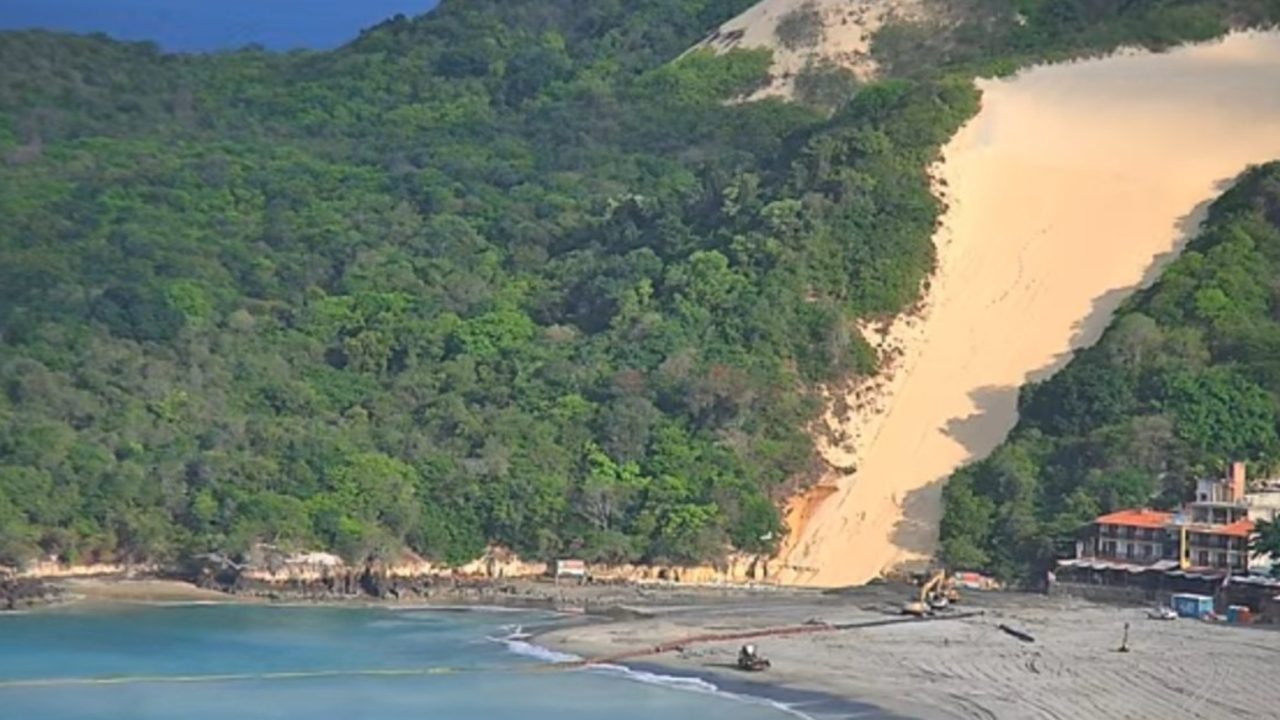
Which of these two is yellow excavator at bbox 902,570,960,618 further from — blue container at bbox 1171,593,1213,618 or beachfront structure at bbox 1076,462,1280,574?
blue container at bbox 1171,593,1213,618

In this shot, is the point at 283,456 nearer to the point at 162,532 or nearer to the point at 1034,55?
the point at 162,532

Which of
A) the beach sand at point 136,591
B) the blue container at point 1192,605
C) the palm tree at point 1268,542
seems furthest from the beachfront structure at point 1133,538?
the beach sand at point 136,591

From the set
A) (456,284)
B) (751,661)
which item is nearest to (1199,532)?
(751,661)

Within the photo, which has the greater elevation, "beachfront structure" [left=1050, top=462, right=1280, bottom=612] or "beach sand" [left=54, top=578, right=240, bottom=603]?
"beachfront structure" [left=1050, top=462, right=1280, bottom=612]

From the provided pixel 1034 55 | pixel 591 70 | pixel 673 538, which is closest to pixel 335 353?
pixel 673 538

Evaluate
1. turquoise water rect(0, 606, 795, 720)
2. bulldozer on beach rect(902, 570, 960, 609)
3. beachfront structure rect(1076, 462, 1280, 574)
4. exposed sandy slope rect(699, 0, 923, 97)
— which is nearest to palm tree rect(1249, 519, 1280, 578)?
beachfront structure rect(1076, 462, 1280, 574)

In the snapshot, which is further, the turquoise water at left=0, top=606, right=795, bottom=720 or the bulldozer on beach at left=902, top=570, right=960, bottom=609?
the bulldozer on beach at left=902, top=570, right=960, bottom=609
